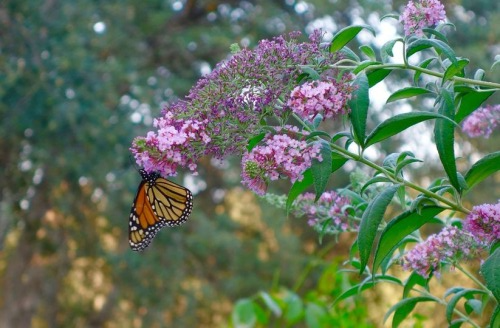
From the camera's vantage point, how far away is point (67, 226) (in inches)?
495

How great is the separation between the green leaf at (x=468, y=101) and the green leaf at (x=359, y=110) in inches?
10.8

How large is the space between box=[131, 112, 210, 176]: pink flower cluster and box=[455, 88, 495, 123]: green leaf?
0.59 m

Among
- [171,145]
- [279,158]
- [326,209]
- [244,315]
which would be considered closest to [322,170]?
[279,158]

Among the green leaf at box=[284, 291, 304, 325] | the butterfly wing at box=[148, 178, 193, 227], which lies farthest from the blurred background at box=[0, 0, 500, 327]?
the butterfly wing at box=[148, 178, 193, 227]

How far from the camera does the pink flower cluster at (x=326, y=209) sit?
2.08 m

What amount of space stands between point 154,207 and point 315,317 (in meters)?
0.78

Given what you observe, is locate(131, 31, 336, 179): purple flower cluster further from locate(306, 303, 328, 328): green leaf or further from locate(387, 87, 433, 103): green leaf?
locate(306, 303, 328, 328): green leaf

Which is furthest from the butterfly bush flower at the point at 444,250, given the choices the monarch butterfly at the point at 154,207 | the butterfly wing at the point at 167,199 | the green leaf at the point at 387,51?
the butterfly wing at the point at 167,199

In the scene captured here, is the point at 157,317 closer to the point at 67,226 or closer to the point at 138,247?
the point at 67,226

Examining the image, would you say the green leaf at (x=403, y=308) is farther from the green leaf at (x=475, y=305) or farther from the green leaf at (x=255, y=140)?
the green leaf at (x=255, y=140)

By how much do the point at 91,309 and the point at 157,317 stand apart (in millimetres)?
1530

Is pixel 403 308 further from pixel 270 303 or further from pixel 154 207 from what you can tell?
pixel 154 207

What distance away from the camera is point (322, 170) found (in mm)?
1499

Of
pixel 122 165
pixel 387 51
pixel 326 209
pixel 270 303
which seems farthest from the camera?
pixel 122 165
